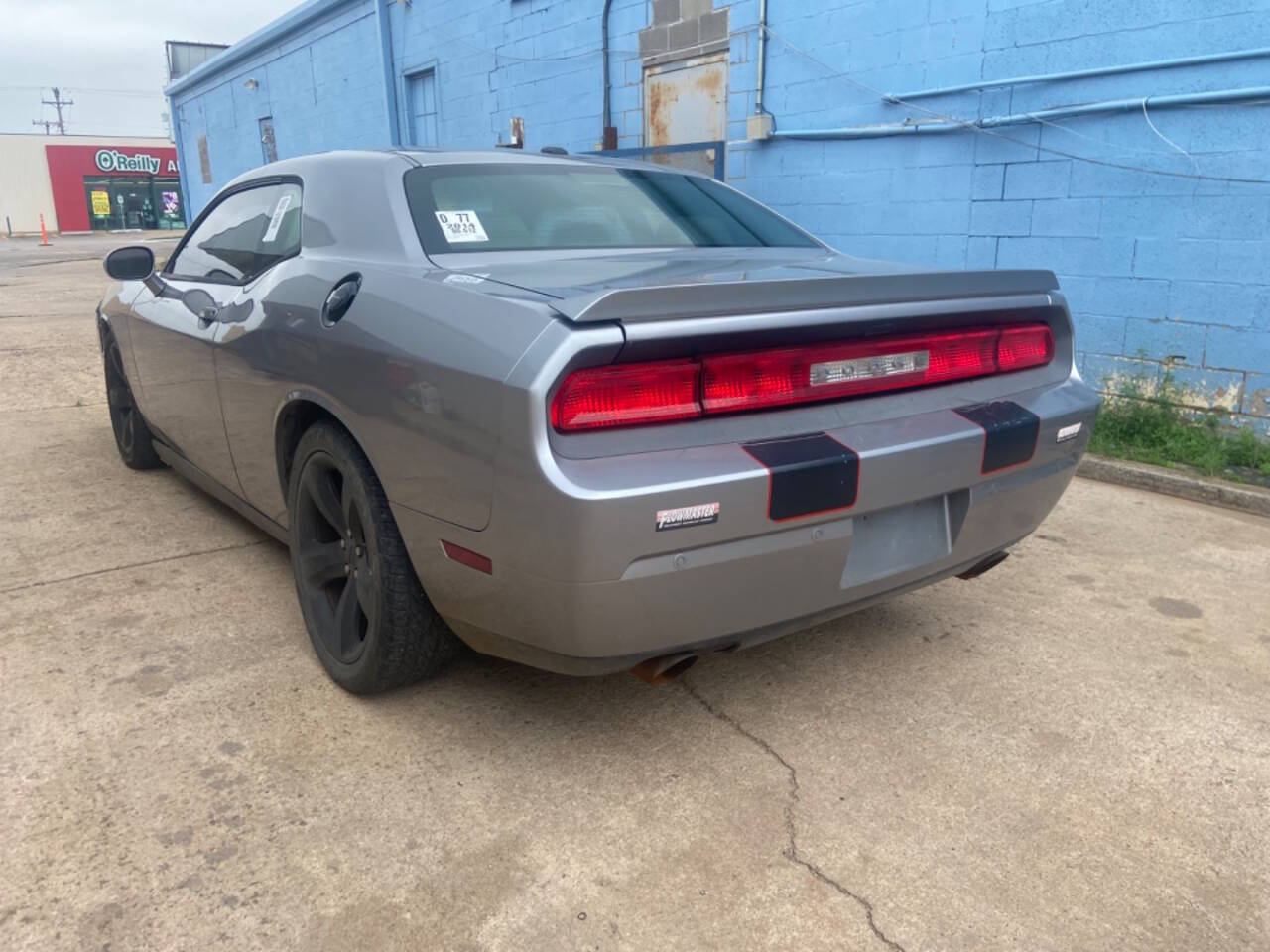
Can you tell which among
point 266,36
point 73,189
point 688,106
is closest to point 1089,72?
point 688,106

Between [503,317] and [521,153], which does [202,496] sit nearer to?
[521,153]

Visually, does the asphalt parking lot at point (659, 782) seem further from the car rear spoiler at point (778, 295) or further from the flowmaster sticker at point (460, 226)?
the flowmaster sticker at point (460, 226)

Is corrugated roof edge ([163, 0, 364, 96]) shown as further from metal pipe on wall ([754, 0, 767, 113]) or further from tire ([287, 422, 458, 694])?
tire ([287, 422, 458, 694])

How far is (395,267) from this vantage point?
2.42 m

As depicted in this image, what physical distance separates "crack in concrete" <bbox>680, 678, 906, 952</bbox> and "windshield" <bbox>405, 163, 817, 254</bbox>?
134 cm

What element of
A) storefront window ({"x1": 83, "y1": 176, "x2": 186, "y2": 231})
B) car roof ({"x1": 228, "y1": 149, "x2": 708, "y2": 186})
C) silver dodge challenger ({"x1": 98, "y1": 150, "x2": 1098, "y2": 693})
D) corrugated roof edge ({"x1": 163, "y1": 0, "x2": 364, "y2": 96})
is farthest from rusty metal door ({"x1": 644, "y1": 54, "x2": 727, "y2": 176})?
storefront window ({"x1": 83, "y1": 176, "x2": 186, "y2": 231})

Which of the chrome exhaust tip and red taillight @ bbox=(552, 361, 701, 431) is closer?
red taillight @ bbox=(552, 361, 701, 431)

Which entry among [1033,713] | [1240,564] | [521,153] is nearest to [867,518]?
[1033,713]

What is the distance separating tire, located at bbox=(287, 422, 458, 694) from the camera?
2375 mm

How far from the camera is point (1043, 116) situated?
5.40 m

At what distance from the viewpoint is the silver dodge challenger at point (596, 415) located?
1.92m

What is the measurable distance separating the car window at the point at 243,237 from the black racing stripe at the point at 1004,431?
204 cm

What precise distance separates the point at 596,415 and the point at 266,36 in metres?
16.6

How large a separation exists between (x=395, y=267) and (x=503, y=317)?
59 centimetres
